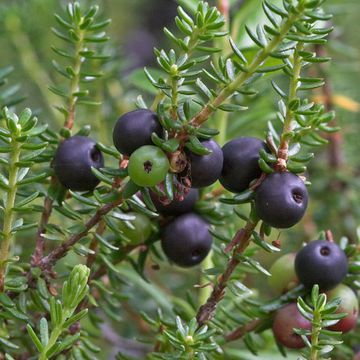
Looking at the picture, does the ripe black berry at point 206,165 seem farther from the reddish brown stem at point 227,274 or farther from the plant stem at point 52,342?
the plant stem at point 52,342

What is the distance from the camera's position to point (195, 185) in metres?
0.79

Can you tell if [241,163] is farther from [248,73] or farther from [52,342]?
[52,342]

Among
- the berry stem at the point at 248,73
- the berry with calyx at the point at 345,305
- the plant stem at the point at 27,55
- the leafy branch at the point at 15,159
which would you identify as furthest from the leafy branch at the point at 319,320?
the plant stem at the point at 27,55

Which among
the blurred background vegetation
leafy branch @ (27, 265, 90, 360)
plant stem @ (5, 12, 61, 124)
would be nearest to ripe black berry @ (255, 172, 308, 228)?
leafy branch @ (27, 265, 90, 360)

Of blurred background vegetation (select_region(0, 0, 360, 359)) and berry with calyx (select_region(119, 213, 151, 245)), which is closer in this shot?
berry with calyx (select_region(119, 213, 151, 245))

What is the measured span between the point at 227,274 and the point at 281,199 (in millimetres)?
137

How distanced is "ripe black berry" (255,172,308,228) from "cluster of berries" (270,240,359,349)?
12cm

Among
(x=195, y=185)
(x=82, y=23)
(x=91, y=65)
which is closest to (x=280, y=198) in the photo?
(x=195, y=185)

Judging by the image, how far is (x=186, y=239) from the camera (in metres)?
0.92

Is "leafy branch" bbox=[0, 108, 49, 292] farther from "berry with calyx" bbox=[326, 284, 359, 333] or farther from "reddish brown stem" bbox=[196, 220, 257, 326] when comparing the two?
"berry with calyx" bbox=[326, 284, 359, 333]

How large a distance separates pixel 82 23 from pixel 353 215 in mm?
877

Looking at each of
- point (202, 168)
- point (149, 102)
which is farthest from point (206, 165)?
point (149, 102)

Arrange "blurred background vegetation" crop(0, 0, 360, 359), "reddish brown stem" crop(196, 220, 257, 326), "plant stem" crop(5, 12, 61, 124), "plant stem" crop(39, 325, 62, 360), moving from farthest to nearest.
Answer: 1. "plant stem" crop(5, 12, 61, 124)
2. "blurred background vegetation" crop(0, 0, 360, 359)
3. "reddish brown stem" crop(196, 220, 257, 326)
4. "plant stem" crop(39, 325, 62, 360)

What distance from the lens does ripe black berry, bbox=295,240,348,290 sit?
878 mm
